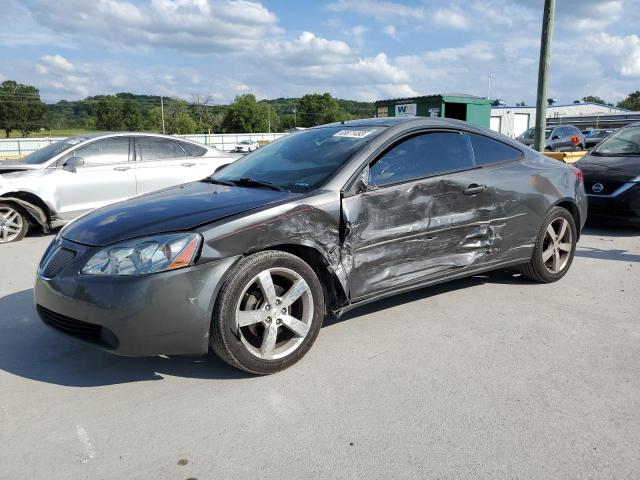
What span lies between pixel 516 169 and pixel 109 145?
590 centimetres

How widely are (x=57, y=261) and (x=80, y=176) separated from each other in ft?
16.2

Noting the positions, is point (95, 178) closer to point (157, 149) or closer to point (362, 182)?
point (157, 149)

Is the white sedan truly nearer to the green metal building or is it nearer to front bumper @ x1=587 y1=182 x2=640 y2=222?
the green metal building

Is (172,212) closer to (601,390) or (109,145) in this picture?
(601,390)

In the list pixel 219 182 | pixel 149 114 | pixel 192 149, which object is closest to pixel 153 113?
pixel 149 114

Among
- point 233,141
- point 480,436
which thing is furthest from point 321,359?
point 233,141

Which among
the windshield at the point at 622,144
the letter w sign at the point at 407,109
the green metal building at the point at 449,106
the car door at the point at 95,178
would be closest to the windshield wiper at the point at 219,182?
the car door at the point at 95,178

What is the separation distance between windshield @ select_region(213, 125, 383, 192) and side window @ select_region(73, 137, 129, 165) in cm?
406

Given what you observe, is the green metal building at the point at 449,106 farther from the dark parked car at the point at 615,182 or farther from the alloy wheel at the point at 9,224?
the alloy wheel at the point at 9,224

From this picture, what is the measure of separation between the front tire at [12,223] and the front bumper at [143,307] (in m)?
5.25

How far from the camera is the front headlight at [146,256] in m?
2.91

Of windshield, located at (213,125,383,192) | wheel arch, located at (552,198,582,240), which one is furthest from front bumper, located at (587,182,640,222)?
windshield, located at (213,125,383,192)

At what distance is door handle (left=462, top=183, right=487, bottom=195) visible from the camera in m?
4.16

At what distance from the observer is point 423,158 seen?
13.2 ft
